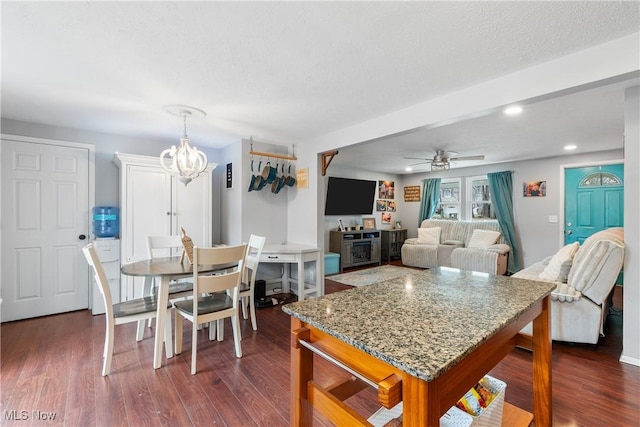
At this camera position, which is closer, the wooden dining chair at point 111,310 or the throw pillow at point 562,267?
the wooden dining chair at point 111,310

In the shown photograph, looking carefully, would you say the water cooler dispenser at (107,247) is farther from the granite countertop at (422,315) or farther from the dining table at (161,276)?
the granite countertop at (422,315)

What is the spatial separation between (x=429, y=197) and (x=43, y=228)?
693 centimetres

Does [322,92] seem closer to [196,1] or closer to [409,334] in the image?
[196,1]

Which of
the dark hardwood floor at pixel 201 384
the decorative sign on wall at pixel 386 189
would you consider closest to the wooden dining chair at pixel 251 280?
the dark hardwood floor at pixel 201 384

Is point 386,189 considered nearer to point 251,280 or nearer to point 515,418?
point 251,280

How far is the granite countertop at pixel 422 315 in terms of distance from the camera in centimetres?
82

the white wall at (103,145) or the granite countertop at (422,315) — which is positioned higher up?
the white wall at (103,145)

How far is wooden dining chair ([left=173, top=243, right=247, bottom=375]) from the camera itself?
7.46 feet

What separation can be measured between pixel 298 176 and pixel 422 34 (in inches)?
108

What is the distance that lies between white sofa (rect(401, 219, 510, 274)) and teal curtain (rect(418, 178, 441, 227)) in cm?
24

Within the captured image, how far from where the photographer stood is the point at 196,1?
141 centimetres

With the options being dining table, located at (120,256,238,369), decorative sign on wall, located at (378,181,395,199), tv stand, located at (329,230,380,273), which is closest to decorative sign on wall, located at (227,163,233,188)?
dining table, located at (120,256,238,369)

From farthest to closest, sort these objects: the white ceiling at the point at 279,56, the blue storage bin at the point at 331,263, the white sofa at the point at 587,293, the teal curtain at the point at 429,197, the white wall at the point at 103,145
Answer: the teal curtain at the point at 429,197
the blue storage bin at the point at 331,263
the white wall at the point at 103,145
the white sofa at the point at 587,293
the white ceiling at the point at 279,56

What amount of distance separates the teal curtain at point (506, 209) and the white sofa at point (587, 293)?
3120mm
